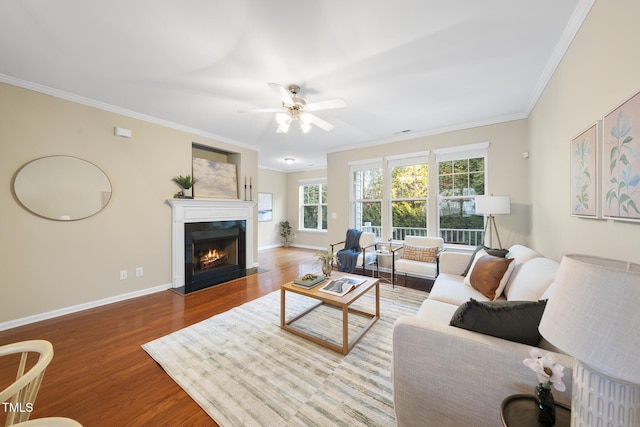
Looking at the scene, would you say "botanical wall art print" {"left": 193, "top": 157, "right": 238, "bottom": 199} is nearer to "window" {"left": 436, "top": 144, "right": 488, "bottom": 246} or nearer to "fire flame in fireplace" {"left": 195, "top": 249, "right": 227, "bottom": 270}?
"fire flame in fireplace" {"left": 195, "top": 249, "right": 227, "bottom": 270}

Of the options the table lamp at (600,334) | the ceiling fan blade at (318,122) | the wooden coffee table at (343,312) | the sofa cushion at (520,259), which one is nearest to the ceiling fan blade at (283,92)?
the ceiling fan blade at (318,122)

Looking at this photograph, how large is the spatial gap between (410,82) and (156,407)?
3606mm

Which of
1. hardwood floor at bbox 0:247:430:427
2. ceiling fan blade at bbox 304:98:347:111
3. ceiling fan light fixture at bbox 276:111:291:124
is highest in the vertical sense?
ceiling fan blade at bbox 304:98:347:111

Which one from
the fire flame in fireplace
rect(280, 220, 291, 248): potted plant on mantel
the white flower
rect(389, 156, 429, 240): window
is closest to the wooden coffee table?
the white flower

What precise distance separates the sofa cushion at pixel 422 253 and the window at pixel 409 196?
2.13 feet

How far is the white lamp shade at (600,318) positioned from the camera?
59 cm

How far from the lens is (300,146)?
493cm

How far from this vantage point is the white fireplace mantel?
12.3ft

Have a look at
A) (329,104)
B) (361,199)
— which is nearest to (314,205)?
(361,199)

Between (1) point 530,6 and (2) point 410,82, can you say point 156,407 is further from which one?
(1) point 530,6

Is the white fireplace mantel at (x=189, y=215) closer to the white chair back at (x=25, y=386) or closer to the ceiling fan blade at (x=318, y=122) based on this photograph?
the ceiling fan blade at (x=318, y=122)

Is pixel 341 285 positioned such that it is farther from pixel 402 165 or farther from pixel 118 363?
pixel 402 165

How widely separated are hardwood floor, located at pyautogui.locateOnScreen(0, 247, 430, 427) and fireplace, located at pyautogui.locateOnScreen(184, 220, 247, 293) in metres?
0.52

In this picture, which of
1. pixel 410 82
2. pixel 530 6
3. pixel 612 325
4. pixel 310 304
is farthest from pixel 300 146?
pixel 612 325
